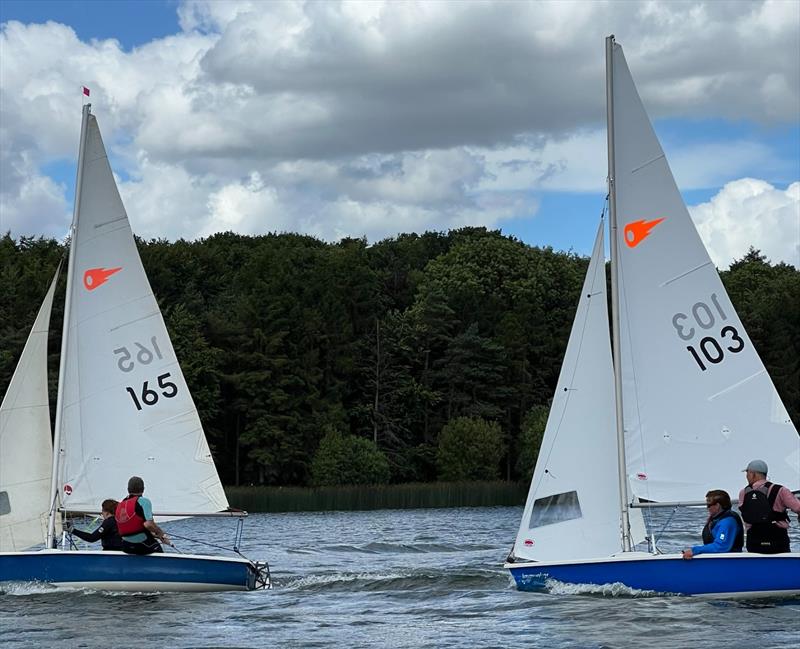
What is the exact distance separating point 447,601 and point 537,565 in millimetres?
1916

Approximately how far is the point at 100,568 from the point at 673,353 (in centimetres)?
726

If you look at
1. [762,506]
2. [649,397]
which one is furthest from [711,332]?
[762,506]

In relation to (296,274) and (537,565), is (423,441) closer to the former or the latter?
(296,274)

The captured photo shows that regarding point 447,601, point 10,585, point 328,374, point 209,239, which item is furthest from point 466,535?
point 209,239

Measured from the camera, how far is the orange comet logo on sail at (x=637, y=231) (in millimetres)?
16469

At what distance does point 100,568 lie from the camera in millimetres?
16812

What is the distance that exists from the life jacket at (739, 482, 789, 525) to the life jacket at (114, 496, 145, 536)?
7008 millimetres

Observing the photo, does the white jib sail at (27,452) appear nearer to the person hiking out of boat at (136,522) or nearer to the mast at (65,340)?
the mast at (65,340)

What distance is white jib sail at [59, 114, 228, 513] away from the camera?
18141 millimetres

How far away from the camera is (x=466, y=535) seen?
31.0 metres

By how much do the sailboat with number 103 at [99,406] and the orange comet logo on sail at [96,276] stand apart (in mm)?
13

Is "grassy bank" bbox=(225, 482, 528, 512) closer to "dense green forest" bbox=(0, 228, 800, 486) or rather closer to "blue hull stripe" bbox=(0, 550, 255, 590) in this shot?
"dense green forest" bbox=(0, 228, 800, 486)

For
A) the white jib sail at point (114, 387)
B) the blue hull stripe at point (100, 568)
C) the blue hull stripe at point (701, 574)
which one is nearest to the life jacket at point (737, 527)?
the blue hull stripe at point (701, 574)

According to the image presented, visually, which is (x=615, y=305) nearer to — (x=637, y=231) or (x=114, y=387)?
(x=637, y=231)
